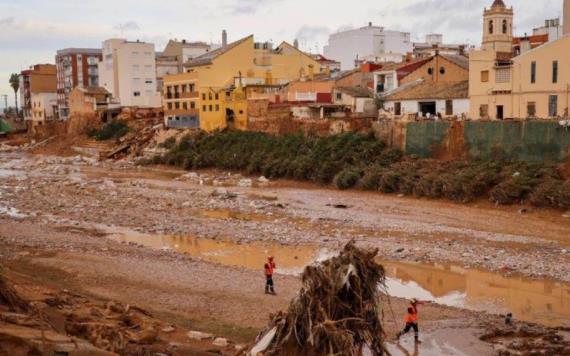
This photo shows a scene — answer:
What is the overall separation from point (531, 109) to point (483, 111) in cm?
339

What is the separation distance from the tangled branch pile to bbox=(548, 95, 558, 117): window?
2982 centimetres

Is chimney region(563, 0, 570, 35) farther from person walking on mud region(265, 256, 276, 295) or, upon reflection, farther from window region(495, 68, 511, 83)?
person walking on mud region(265, 256, 276, 295)

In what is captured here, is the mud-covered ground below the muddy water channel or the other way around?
the other way around

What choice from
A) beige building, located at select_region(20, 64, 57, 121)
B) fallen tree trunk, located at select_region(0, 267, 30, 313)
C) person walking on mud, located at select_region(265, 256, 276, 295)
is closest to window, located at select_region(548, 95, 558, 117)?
person walking on mud, located at select_region(265, 256, 276, 295)

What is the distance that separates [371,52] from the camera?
269 feet

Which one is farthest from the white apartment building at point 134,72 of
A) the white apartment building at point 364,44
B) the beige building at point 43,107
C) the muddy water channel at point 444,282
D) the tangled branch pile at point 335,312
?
the tangled branch pile at point 335,312

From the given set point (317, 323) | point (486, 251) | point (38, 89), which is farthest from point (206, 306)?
point (38, 89)

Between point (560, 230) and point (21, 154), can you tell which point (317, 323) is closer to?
point (560, 230)

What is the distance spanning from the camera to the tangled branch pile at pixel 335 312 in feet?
26.5

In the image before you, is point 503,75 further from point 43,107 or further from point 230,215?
point 43,107

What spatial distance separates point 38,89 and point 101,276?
8665 centimetres

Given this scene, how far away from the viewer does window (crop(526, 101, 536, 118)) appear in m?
36.0

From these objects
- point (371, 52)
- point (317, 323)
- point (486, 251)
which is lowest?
point (486, 251)

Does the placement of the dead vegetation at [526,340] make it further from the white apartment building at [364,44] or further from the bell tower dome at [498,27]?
the white apartment building at [364,44]
